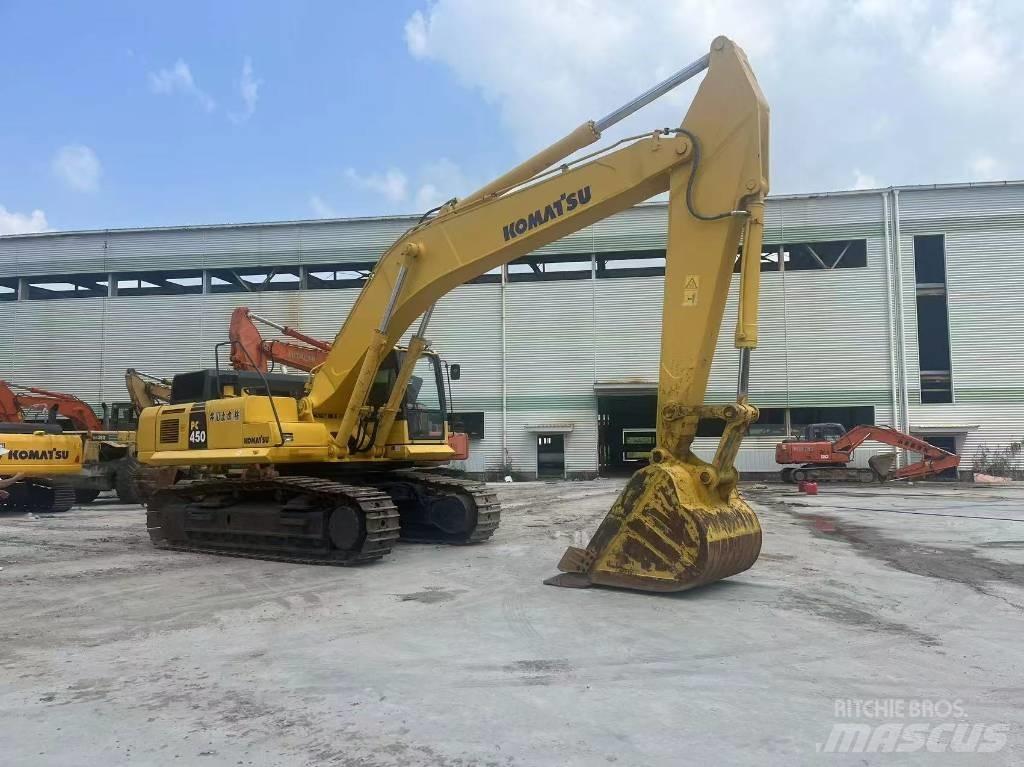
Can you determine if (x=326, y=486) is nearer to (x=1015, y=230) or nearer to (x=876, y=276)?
(x=876, y=276)

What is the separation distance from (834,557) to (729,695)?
19.7 feet

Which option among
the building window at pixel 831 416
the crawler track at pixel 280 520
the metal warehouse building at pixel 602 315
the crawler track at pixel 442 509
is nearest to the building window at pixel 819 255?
the metal warehouse building at pixel 602 315

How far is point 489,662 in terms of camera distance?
5.11 meters

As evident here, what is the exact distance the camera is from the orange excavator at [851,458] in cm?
2525

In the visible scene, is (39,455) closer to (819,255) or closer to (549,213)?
(549,213)

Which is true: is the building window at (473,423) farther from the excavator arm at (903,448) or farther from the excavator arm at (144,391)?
the excavator arm at (144,391)

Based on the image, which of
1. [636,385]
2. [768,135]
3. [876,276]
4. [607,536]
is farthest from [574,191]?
[876,276]

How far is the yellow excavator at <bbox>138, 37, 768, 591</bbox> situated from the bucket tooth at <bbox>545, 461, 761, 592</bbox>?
0.06ft

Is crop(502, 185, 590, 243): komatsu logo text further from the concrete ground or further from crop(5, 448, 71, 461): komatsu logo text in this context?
crop(5, 448, 71, 461): komatsu logo text

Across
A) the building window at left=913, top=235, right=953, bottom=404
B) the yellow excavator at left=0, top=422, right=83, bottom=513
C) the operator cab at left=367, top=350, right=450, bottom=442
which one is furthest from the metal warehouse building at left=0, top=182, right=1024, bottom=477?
the operator cab at left=367, top=350, right=450, bottom=442

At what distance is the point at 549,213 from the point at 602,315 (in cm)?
2151

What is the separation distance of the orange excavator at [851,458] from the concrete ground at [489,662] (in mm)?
16584

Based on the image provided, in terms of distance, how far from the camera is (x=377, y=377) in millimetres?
10250

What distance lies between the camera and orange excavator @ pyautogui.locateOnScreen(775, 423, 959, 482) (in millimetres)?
25250
